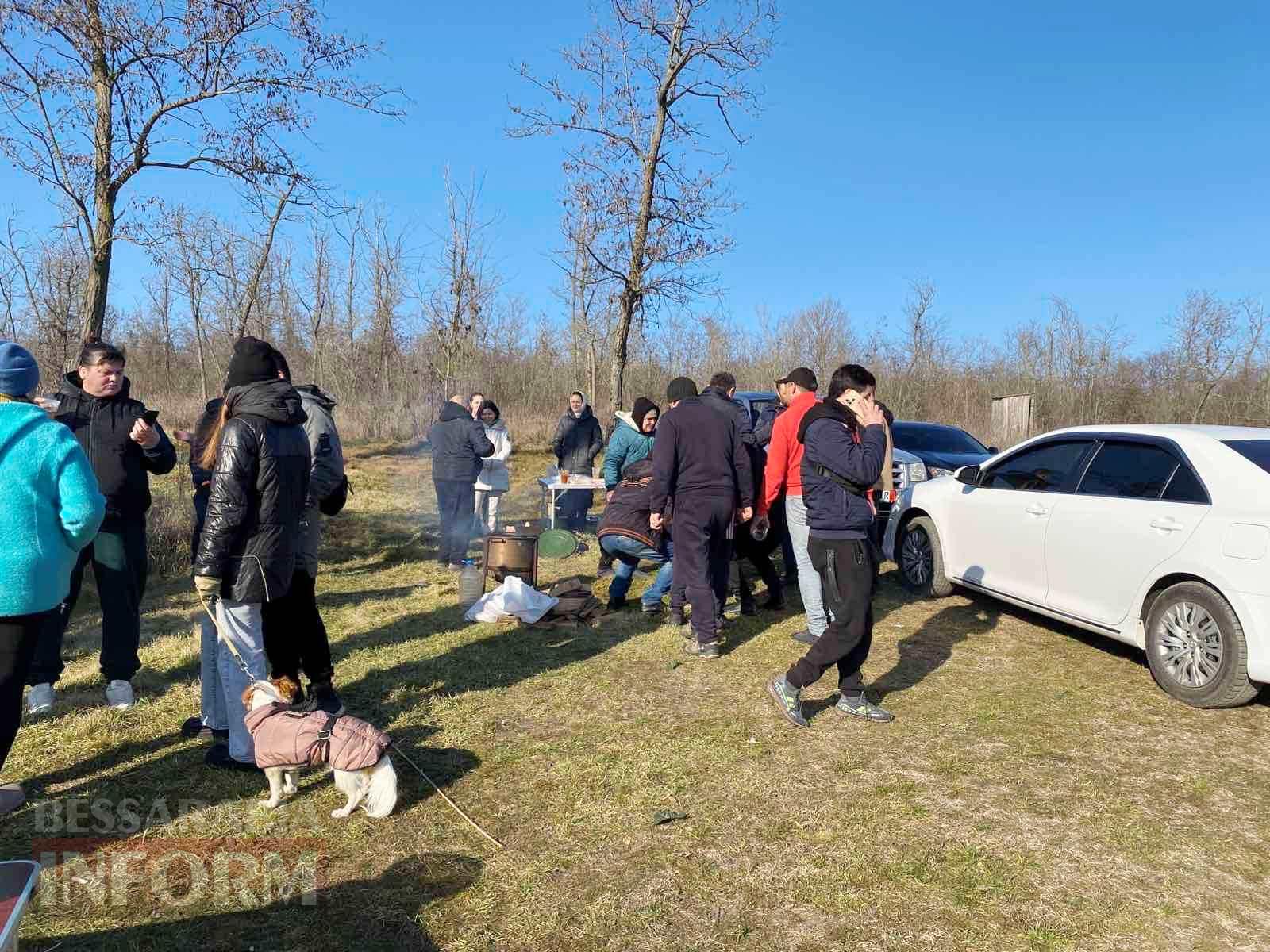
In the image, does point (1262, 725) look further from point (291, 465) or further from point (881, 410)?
point (291, 465)

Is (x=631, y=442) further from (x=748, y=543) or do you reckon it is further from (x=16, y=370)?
(x=16, y=370)

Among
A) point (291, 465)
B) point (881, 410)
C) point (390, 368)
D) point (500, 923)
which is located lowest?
point (500, 923)

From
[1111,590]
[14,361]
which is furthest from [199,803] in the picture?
[1111,590]

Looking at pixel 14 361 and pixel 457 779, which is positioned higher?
pixel 14 361

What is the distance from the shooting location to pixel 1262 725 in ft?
14.5

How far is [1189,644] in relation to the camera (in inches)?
187

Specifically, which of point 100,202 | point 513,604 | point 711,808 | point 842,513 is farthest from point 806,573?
point 100,202

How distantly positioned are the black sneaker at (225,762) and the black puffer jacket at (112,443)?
1.54 metres

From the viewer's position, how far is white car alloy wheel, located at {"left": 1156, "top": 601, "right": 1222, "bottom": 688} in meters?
4.61

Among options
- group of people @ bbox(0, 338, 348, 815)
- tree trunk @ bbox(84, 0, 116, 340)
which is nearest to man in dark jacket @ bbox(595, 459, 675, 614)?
group of people @ bbox(0, 338, 348, 815)

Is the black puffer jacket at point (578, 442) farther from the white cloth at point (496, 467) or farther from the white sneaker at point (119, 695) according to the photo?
the white sneaker at point (119, 695)

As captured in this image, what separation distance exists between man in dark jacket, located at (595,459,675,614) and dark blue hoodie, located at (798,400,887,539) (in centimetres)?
202

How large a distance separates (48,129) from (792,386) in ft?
23.6

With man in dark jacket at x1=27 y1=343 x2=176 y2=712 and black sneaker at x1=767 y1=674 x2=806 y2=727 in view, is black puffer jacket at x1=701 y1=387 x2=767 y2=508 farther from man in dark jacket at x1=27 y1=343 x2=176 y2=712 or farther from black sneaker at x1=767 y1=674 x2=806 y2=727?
man in dark jacket at x1=27 y1=343 x2=176 y2=712
